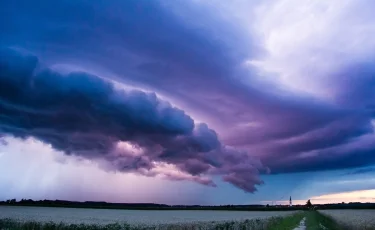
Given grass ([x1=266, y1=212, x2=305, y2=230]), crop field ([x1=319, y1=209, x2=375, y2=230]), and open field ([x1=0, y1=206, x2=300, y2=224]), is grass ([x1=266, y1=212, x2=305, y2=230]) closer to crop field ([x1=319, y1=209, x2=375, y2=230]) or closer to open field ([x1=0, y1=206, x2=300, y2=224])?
crop field ([x1=319, y1=209, x2=375, y2=230])

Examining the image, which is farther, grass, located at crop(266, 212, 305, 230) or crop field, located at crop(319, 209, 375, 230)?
grass, located at crop(266, 212, 305, 230)

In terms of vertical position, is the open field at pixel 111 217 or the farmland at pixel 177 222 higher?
the farmland at pixel 177 222

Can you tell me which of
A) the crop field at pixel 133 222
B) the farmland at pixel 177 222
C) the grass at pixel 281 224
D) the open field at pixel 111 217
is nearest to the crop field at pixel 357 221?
the farmland at pixel 177 222

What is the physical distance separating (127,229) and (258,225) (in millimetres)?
14338

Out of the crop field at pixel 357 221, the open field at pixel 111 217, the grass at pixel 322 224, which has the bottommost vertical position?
the open field at pixel 111 217

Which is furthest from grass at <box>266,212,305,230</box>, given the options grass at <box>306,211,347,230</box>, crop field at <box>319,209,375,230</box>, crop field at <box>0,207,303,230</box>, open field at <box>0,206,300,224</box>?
open field at <box>0,206,300,224</box>

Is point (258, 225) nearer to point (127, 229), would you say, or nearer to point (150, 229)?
point (150, 229)

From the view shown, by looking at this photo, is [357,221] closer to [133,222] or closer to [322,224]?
[322,224]

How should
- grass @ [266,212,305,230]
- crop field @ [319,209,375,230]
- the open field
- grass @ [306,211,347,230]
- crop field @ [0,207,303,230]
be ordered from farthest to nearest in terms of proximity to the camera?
the open field
grass @ [306,211,347,230]
grass @ [266,212,305,230]
crop field @ [319,209,375,230]
crop field @ [0,207,303,230]

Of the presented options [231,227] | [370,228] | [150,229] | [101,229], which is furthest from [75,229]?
[370,228]

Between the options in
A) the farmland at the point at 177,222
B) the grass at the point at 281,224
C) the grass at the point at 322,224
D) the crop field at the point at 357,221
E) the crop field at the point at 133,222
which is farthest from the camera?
the grass at the point at 322,224

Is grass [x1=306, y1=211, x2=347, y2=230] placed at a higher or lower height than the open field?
higher

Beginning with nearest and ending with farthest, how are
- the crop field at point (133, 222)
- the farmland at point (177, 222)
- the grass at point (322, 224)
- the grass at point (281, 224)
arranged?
the crop field at point (133, 222), the farmland at point (177, 222), the grass at point (281, 224), the grass at point (322, 224)

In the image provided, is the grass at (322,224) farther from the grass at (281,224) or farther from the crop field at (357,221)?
the grass at (281,224)
